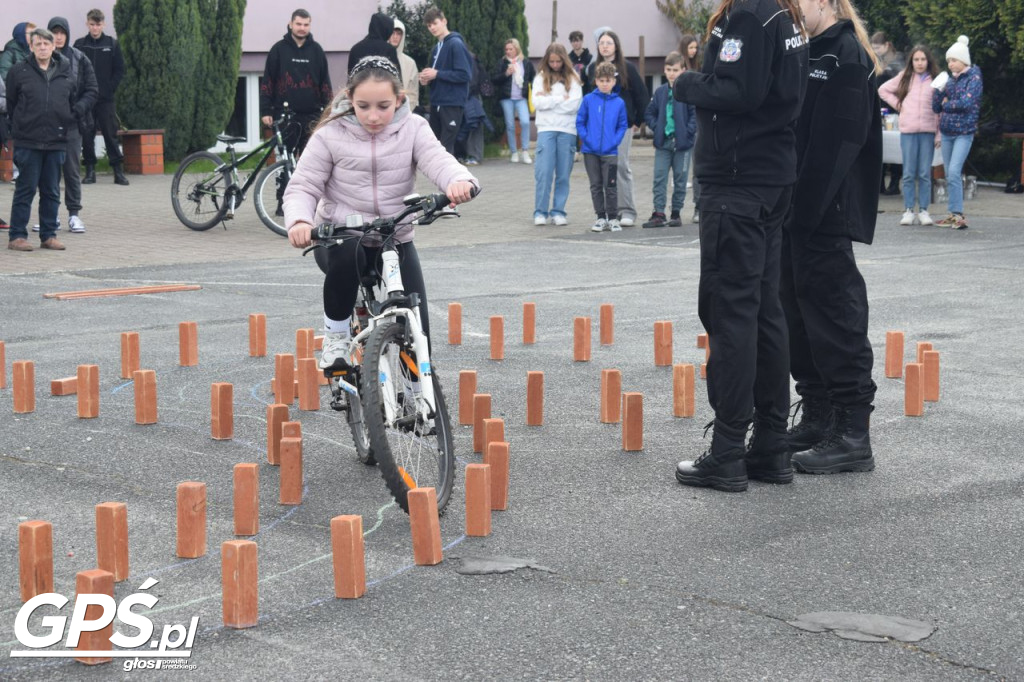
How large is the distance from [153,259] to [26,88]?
194cm

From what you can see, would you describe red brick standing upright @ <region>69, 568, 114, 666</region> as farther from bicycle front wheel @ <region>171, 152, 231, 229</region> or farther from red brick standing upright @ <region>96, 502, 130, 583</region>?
bicycle front wheel @ <region>171, 152, 231, 229</region>

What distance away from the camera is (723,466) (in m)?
5.77

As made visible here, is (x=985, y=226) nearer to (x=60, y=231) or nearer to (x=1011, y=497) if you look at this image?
(x=60, y=231)

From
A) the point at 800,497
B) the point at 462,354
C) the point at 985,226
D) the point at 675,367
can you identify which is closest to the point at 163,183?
the point at 985,226

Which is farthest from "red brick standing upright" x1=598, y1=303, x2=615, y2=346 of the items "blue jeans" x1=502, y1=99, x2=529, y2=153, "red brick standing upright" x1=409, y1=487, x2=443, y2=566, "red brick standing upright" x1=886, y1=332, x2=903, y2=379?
"blue jeans" x1=502, y1=99, x2=529, y2=153

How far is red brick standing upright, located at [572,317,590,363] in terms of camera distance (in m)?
8.62

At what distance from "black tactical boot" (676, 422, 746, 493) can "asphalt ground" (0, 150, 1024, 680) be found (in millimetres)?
96

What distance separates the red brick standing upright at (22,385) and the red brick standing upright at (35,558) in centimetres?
300

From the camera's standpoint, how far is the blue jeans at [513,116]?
26000mm

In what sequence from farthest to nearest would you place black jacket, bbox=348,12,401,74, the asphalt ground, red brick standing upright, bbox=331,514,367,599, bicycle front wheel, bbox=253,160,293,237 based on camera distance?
black jacket, bbox=348,12,401,74
bicycle front wheel, bbox=253,160,293,237
red brick standing upright, bbox=331,514,367,599
the asphalt ground

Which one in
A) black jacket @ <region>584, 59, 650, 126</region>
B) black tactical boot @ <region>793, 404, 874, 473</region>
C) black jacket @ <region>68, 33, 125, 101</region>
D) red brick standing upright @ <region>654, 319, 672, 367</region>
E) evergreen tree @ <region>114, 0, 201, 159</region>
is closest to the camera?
black tactical boot @ <region>793, 404, 874, 473</region>

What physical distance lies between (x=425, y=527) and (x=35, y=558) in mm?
1176

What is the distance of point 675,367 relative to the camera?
712 cm

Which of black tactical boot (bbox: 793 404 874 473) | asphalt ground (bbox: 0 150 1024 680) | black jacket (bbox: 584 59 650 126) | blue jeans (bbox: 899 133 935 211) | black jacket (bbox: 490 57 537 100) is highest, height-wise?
black jacket (bbox: 490 57 537 100)
